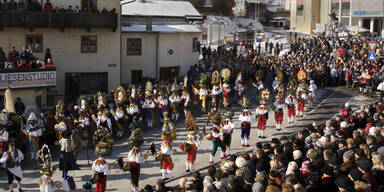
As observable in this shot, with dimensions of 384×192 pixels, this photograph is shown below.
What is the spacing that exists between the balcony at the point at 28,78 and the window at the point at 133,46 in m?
7.95

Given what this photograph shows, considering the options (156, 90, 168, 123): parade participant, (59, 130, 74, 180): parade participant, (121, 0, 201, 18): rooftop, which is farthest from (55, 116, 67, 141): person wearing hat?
(121, 0, 201, 18): rooftop

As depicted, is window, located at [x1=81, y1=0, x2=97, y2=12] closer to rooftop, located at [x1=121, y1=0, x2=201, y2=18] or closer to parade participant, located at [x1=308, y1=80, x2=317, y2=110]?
rooftop, located at [x1=121, y1=0, x2=201, y2=18]

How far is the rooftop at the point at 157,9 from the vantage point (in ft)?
111

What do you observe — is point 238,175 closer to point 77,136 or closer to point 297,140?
point 297,140

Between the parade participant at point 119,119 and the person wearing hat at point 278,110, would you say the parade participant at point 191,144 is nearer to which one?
the parade participant at point 119,119

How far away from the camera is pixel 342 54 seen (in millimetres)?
38156

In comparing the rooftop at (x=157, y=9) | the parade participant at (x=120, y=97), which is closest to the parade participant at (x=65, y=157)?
the parade participant at (x=120, y=97)

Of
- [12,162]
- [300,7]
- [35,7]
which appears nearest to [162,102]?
[35,7]

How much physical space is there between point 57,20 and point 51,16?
15.2 inches

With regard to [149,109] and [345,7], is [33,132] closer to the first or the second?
[149,109]

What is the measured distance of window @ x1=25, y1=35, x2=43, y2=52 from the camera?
86.5ft

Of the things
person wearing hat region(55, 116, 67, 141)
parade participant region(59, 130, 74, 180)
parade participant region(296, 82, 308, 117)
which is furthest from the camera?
parade participant region(296, 82, 308, 117)

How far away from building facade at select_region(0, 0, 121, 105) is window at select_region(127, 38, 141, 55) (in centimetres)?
255

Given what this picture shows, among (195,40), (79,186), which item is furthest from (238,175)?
(195,40)
